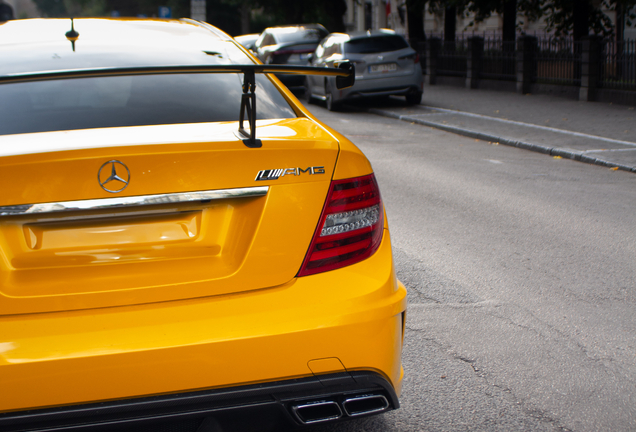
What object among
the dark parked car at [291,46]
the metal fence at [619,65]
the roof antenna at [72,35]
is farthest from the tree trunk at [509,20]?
the roof antenna at [72,35]

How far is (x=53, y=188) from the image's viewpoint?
2055mm

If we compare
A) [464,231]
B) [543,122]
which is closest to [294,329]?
[464,231]

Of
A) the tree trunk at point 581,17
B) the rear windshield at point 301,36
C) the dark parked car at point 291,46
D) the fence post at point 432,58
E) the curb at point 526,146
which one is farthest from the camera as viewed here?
the fence post at point 432,58

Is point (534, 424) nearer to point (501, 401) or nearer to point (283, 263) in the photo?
point (501, 401)

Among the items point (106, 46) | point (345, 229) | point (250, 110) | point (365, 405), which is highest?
point (106, 46)

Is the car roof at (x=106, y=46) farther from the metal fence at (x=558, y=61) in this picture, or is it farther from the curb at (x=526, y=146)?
the metal fence at (x=558, y=61)

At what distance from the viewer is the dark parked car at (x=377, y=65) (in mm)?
16641

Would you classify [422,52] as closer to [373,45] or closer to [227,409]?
[373,45]

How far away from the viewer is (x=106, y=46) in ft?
10.5

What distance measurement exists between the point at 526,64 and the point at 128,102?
18546mm

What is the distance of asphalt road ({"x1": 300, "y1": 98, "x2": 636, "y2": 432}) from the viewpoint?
122 inches

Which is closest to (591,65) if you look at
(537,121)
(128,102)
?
(537,121)

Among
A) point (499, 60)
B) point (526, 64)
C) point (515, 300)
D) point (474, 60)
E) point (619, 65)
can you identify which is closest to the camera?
point (515, 300)

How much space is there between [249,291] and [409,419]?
1.16 m
